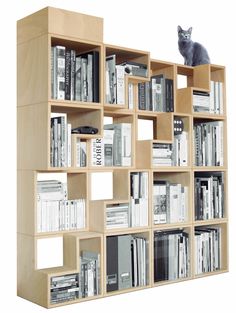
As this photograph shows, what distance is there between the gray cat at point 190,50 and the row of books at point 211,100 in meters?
0.23

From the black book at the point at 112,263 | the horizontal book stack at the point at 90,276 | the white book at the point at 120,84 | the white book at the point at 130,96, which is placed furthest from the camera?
the white book at the point at 130,96

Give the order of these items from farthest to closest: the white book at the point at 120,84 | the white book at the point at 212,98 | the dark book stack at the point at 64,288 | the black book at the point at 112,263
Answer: the white book at the point at 212,98
the white book at the point at 120,84
the black book at the point at 112,263
the dark book stack at the point at 64,288

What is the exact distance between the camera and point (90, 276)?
396 centimetres

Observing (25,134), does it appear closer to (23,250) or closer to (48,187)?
(48,187)

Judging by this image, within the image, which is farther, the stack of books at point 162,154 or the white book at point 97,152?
the stack of books at point 162,154

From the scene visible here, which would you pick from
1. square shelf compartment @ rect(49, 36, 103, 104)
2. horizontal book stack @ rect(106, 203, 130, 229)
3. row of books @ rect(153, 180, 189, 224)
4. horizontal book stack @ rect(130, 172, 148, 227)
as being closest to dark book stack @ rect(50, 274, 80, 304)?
horizontal book stack @ rect(106, 203, 130, 229)

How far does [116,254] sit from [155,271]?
1.49 feet

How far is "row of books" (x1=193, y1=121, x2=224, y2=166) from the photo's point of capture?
4.73 metres

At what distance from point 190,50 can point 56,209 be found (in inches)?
74.8

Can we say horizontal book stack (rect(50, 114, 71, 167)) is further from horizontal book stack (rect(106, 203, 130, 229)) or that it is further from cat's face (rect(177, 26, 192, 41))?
cat's face (rect(177, 26, 192, 41))

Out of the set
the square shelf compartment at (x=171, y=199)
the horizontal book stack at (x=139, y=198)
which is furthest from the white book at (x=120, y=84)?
the square shelf compartment at (x=171, y=199)

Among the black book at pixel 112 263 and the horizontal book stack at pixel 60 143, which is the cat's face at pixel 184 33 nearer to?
the horizontal book stack at pixel 60 143

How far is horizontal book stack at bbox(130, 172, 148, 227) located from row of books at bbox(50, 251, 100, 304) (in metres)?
0.44

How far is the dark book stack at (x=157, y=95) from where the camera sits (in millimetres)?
4496
